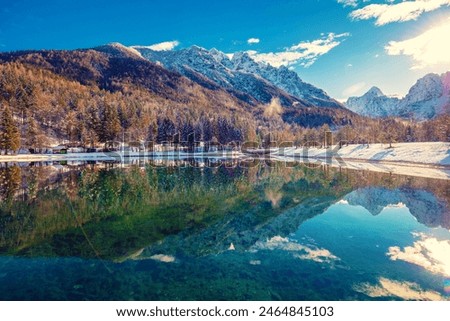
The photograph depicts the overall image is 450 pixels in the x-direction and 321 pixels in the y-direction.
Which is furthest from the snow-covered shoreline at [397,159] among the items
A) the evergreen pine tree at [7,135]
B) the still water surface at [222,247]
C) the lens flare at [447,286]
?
the lens flare at [447,286]

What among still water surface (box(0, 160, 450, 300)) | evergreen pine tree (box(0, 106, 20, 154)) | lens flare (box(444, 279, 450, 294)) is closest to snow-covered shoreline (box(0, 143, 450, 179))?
evergreen pine tree (box(0, 106, 20, 154))

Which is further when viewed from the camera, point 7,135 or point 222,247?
point 7,135

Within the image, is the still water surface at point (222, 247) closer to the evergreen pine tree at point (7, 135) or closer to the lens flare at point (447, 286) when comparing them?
the lens flare at point (447, 286)

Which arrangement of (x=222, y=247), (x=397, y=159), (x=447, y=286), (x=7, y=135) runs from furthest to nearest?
(x=7, y=135), (x=397, y=159), (x=222, y=247), (x=447, y=286)

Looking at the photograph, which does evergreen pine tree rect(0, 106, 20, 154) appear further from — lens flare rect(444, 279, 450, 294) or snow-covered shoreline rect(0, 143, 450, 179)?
lens flare rect(444, 279, 450, 294)

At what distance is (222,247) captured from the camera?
14711 mm

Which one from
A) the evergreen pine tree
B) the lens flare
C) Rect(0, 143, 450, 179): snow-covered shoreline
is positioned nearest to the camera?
the lens flare

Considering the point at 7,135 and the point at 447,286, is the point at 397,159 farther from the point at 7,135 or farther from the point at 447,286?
the point at 7,135

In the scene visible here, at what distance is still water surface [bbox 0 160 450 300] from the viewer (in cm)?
1017

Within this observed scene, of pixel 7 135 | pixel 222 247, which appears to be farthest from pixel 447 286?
pixel 7 135

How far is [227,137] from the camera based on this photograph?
136m

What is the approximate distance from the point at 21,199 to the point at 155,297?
2112 cm

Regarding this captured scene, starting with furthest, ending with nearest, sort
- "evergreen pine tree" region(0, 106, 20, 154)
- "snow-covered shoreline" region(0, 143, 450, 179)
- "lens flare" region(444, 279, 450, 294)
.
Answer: "evergreen pine tree" region(0, 106, 20, 154), "snow-covered shoreline" region(0, 143, 450, 179), "lens flare" region(444, 279, 450, 294)
